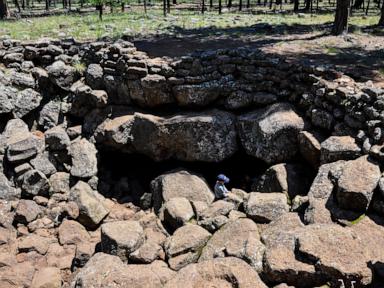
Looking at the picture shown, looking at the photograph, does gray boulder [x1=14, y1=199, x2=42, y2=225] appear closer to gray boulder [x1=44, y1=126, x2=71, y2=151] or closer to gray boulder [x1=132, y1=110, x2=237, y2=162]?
gray boulder [x1=44, y1=126, x2=71, y2=151]

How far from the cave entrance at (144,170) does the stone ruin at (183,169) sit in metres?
0.05

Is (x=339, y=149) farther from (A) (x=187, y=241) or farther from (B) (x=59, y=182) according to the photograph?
(B) (x=59, y=182)

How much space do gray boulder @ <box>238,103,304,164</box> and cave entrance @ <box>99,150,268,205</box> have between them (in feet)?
3.34

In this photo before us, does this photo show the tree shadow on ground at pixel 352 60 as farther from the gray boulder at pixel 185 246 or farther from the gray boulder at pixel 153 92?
the gray boulder at pixel 185 246

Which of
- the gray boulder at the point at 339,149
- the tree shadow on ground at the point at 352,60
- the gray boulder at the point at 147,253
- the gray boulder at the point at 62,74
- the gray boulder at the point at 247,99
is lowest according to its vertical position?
the gray boulder at the point at 147,253

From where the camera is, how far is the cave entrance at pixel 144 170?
1428 cm

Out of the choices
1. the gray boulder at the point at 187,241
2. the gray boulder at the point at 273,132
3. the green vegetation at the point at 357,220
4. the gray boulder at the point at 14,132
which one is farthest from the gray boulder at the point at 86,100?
the green vegetation at the point at 357,220

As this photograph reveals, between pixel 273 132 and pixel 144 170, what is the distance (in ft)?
18.8

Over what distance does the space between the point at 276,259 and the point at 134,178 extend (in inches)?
348

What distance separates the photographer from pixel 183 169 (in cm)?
1367

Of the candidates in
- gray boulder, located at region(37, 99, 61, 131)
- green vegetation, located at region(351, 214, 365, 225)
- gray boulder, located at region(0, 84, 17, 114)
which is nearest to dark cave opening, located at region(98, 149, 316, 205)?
gray boulder, located at region(37, 99, 61, 131)

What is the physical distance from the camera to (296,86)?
12.9m

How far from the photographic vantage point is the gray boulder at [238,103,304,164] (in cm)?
1239

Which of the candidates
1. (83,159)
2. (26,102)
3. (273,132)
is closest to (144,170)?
(83,159)
